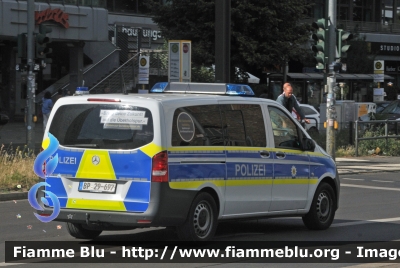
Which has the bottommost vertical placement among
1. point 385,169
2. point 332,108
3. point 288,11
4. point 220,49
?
point 385,169

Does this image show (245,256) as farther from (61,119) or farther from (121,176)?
(61,119)

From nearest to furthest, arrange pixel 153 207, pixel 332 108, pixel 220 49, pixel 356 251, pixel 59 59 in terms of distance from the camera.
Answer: pixel 153 207 < pixel 356 251 < pixel 220 49 < pixel 332 108 < pixel 59 59

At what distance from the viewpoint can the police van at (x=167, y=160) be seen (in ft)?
29.9

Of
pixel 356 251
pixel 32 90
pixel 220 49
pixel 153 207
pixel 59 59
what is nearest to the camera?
pixel 153 207

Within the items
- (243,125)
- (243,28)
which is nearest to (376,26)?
(243,28)

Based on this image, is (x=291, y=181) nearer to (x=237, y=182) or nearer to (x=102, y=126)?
(x=237, y=182)

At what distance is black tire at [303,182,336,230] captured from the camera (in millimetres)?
11492

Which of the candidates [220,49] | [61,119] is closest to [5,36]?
[220,49]

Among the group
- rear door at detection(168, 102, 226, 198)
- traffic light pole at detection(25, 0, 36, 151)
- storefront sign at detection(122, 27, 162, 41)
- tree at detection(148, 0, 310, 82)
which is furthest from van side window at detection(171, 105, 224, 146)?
storefront sign at detection(122, 27, 162, 41)

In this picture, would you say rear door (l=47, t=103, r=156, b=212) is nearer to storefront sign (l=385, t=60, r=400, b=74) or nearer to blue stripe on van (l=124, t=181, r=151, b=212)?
blue stripe on van (l=124, t=181, r=151, b=212)

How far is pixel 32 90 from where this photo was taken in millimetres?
25453

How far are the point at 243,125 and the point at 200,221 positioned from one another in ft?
4.63

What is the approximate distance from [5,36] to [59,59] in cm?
782

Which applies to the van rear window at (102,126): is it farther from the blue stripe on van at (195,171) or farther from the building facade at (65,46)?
the building facade at (65,46)
